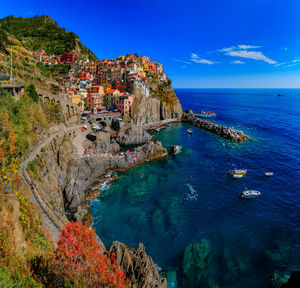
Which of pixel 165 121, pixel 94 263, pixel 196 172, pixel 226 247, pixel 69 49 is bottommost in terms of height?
pixel 226 247

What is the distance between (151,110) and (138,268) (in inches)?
2897

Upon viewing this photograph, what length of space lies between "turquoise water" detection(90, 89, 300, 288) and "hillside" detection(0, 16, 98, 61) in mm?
110458

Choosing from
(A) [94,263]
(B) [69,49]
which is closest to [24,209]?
(A) [94,263]

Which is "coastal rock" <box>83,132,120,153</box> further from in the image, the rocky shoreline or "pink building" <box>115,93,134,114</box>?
"pink building" <box>115,93,134,114</box>

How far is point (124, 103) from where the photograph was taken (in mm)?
76625

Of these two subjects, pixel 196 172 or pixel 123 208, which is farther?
pixel 196 172

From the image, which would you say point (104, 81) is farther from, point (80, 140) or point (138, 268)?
point (138, 268)

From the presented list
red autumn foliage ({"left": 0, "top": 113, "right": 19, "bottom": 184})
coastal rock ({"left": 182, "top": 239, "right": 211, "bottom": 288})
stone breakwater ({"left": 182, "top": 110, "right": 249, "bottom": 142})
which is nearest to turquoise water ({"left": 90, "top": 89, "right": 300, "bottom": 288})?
coastal rock ({"left": 182, "top": 239, "right": 211, "bottom": 288})

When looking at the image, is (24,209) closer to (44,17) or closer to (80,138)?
(80,138)

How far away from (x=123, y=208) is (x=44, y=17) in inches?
6934

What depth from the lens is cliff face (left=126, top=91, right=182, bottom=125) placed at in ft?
258

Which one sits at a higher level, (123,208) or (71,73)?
(71,73)

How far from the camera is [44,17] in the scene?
14012 cm

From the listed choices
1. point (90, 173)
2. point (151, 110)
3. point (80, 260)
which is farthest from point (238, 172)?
point (151, 110)
